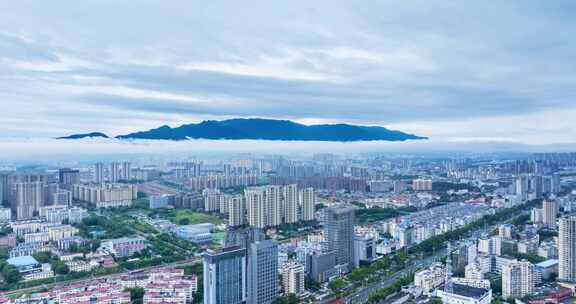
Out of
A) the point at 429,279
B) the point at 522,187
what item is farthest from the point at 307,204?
the point at 522,187

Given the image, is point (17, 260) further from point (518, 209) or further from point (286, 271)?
point (518, 209)

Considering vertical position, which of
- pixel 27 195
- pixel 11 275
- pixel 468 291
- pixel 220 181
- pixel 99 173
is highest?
pixel 99 173

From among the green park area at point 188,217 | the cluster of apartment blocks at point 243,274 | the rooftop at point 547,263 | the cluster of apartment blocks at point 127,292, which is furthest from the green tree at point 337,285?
the green park area at point 188,217

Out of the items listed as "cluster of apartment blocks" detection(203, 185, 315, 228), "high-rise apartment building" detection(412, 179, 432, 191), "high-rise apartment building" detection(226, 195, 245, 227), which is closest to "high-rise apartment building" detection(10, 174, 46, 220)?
"high-rise apartment building" detection(226, 195, 245, 227)

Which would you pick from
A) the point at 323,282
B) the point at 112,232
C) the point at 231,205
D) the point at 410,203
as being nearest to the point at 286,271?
the point at 323,282

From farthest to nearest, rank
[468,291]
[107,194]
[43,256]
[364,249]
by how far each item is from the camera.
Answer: [107,194] < [43,256] < [364,249] < [468,291]

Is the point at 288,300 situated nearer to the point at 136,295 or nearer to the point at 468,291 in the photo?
the point at 136,295

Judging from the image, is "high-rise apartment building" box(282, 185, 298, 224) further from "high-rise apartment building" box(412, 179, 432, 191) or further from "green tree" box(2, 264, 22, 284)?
"high-rise apartment building" box(412, 179, 432, 191)
